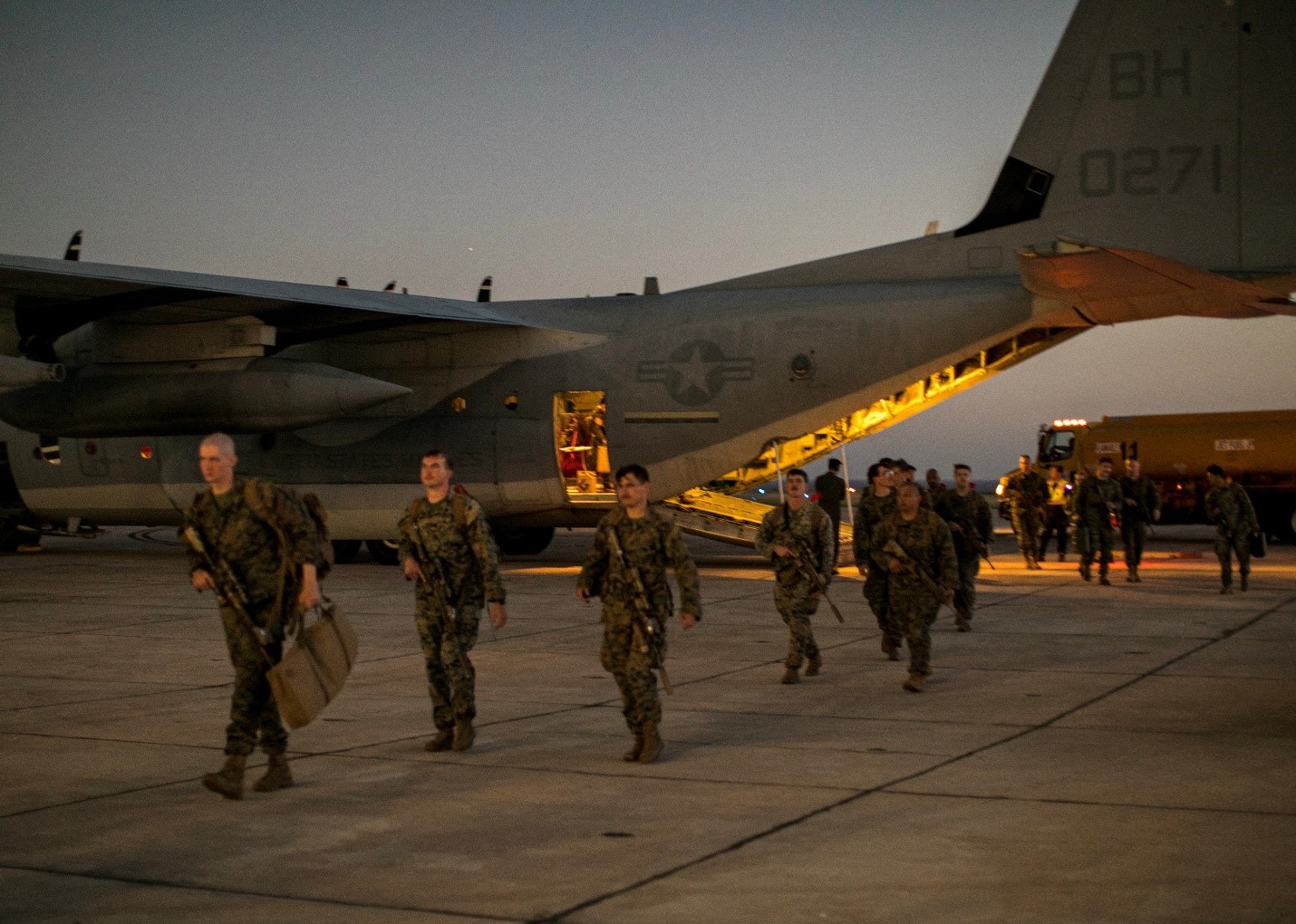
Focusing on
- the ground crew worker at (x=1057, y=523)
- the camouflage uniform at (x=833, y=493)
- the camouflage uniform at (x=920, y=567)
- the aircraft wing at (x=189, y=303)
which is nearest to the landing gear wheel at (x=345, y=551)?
the aircraft wing at (x=189, y=303)

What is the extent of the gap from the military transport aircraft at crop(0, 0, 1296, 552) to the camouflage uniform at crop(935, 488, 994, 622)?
265cm

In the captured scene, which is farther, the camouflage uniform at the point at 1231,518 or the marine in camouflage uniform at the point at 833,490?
the marine in camouflage uniform at the point at 833,490

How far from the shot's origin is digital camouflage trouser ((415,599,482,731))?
8383mm

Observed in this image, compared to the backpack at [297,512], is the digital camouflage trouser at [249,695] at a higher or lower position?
lower

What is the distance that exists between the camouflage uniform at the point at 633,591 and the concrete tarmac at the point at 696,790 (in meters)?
0.43

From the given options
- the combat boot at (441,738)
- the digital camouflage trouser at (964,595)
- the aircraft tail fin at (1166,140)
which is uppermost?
the aircraft tail fin at (1166,140)

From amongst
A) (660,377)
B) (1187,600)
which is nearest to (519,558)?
(660,377)

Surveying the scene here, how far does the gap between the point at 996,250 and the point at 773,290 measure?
3114mm

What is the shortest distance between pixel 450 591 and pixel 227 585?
58.2 inches

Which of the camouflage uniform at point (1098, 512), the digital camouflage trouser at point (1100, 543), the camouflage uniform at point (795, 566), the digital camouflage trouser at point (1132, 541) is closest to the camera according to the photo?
the camouflage uniform at point (795, 566)

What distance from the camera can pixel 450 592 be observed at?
8.45m

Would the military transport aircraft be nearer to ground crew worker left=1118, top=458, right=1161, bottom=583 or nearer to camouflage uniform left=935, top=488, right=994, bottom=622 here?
ground crew worker left=1118, top=458, right=1161, bottom=583

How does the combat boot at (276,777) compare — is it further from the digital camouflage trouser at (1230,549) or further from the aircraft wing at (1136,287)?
the digital camouflage trouser at (1230,549)

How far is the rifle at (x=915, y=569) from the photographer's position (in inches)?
431
